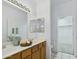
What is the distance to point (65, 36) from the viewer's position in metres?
3.06

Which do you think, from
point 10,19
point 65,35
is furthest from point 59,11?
point 10,19

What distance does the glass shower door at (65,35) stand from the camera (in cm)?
292

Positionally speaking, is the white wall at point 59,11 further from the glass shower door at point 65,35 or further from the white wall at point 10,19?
the white wall at point 10,19


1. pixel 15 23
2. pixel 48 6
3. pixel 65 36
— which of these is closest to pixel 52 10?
pixel 48 6

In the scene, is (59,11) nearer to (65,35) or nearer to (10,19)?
(65,35)

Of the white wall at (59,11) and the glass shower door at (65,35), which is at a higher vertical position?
the white wall at (59,11)

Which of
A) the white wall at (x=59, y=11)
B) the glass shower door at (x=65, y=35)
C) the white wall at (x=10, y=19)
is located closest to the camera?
the white wall at (x=10, y=19)

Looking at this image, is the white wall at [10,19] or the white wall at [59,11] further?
the white wall at [59,11]

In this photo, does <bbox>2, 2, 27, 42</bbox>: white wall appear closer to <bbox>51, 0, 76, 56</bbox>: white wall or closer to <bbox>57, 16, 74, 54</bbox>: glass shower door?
<bbox>51, 0, 76, 56</bbox>: white wall

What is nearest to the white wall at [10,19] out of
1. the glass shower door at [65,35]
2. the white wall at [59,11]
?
the white wall at [59,11]

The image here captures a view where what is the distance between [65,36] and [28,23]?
1.37 m

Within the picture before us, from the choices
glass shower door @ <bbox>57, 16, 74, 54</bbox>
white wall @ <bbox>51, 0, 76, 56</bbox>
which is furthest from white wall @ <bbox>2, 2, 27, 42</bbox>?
glass shower door @ <bbox>57, 16, 74, 54</bbox>

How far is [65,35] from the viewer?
306cm

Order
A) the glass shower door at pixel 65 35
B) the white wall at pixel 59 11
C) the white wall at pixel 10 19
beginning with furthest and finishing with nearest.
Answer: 1. the white wall at pixel 59 11
2. the glass shower door at pixel 65 35
3. the white wall at pixel 10 19
